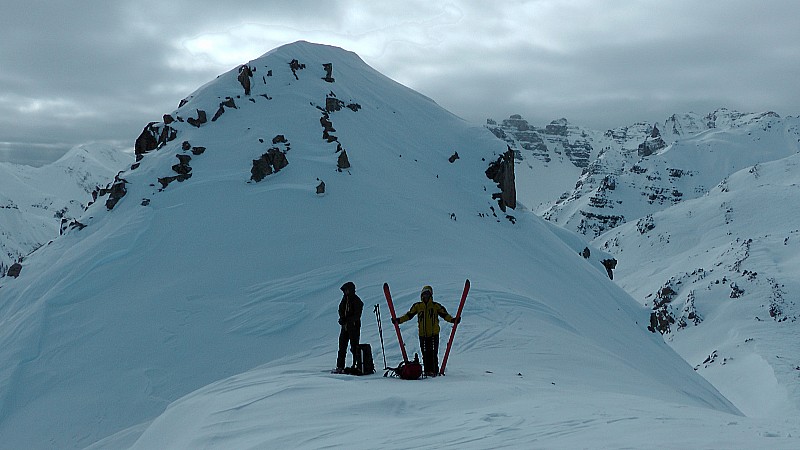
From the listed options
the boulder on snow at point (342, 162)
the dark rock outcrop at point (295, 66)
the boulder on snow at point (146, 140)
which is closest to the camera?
the boulder on snow at point (342, 162)

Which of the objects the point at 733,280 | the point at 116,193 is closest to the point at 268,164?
the point at 116,193

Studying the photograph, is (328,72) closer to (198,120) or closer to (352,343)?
(198,120)

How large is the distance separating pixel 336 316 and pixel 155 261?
851cm

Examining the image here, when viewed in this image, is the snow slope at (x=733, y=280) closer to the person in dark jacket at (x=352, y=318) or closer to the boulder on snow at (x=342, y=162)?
the boulder on snow at (x=342, y=162)

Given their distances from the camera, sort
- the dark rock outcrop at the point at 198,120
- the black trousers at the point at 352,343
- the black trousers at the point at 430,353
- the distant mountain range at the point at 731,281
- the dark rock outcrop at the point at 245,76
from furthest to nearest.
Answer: the distant mountain range at the point at 731,281
the dark rock outcrop at the point at 245,76
the dark rock outcrop at the point at 198,120
the black trousers at the point at 352,343
the black trousers at the point at 430,353

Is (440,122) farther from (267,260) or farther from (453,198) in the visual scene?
(267,260)

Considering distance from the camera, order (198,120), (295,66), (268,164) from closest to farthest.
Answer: (268,164) → (198,120) → (295,66)

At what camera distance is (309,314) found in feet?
66.2

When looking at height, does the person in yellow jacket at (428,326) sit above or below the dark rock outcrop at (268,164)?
below

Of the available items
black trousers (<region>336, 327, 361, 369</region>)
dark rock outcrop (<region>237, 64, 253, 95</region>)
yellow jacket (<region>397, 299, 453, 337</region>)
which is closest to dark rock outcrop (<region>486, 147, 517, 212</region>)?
dark rock outcrop (<region>237, 64, 253, 95</region>)

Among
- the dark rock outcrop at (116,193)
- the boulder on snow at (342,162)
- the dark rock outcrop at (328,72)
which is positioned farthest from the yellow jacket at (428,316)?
the dark rock outcrop at (328,72)

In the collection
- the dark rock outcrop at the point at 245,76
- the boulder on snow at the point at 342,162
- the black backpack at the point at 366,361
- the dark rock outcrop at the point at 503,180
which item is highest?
the dark rock outcrop at the point at 245,76

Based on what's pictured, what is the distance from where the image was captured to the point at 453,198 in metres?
34.8

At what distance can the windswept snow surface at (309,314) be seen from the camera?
8.15m
